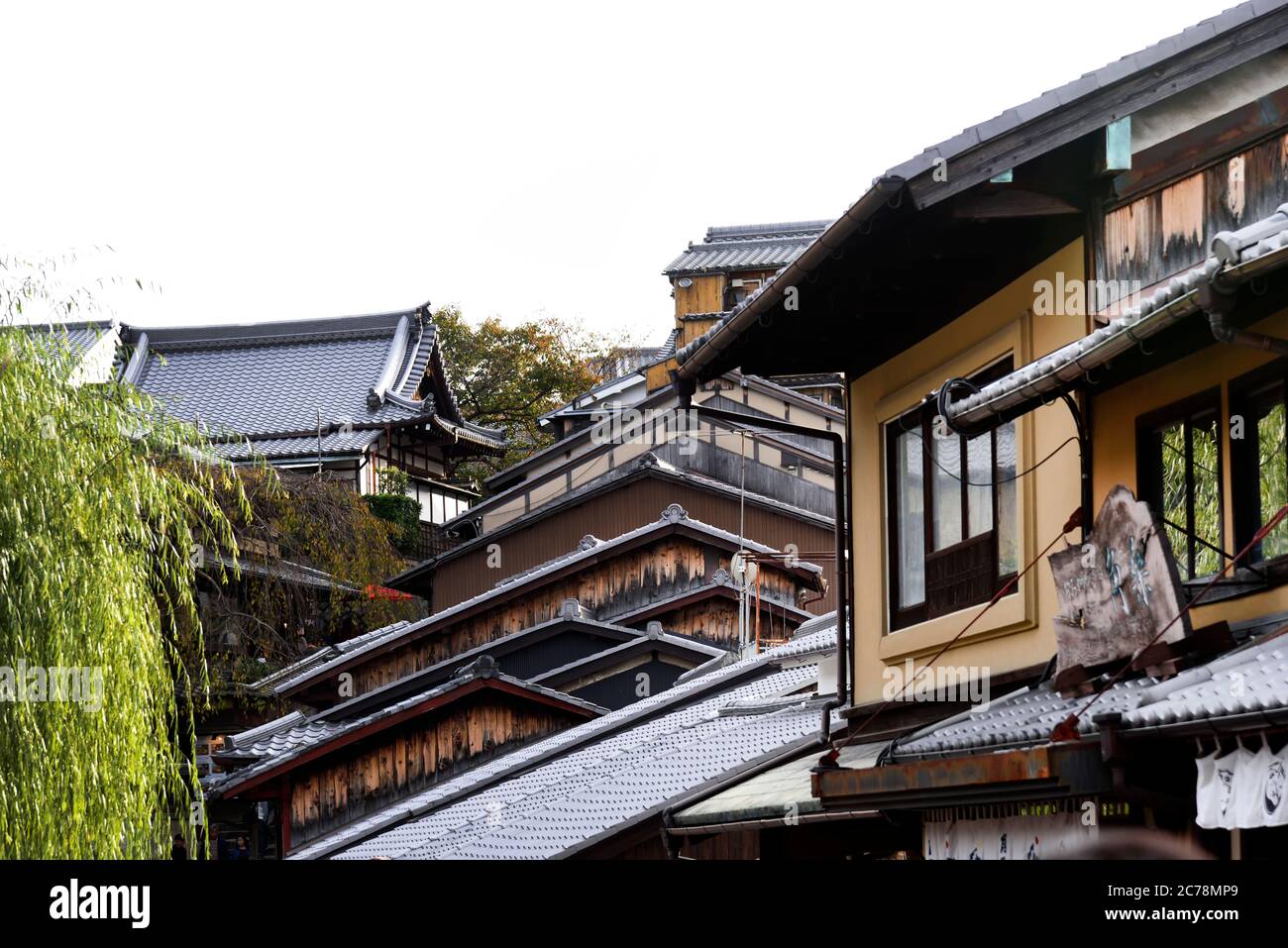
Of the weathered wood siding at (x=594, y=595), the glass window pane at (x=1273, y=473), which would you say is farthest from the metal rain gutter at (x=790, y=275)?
the weathered wood siding at (x=594, y=595)

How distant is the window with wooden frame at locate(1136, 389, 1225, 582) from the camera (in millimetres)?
8656

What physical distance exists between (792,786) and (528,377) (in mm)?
48787

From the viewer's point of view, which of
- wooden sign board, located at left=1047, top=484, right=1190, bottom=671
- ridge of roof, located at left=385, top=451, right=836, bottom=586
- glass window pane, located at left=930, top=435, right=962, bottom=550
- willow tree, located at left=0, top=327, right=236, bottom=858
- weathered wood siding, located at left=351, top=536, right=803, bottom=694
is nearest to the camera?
wooden sign board, located at left=1047, top=484, right=1190, bottom=671

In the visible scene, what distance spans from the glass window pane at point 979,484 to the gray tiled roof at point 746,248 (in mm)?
43402

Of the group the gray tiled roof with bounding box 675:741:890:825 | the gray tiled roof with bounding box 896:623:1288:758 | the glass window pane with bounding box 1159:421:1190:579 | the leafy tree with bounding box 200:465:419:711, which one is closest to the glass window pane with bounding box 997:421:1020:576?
the gray tiled roof with bounding box 896:623:1288:758

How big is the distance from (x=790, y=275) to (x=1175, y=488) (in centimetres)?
335

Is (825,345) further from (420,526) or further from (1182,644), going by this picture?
(420,526)

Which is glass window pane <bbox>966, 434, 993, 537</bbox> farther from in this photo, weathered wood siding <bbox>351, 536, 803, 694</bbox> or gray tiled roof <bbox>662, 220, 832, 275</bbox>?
gray tiled roof <bbox>662, 220, 832, 275</bbox>

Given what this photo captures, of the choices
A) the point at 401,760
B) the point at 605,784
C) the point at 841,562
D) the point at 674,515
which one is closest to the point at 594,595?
the point at 674,515

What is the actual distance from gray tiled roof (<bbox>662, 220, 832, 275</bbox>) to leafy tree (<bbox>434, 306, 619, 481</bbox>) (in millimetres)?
5736

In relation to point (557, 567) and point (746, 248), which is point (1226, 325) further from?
point (746, 248)

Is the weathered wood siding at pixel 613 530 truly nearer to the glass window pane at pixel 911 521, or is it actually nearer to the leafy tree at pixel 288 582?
the leafy tree at pixel 288 582

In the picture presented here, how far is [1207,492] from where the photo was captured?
876 cm

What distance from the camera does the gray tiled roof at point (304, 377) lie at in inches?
1980
